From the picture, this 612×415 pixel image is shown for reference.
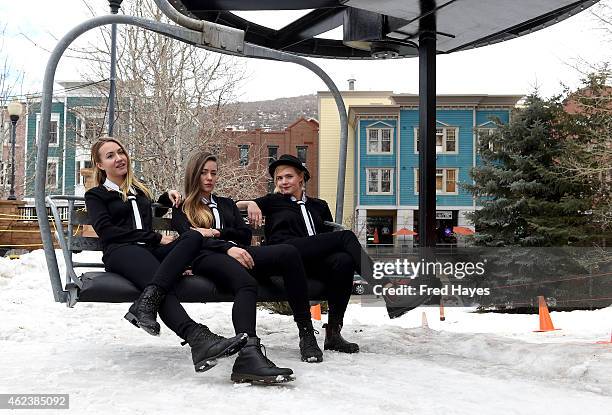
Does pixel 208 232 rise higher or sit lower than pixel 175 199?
lower

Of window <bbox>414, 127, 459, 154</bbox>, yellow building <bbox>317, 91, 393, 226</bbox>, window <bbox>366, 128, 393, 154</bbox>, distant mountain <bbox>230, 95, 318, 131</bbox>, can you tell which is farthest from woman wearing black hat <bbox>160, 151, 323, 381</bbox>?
distant mountain <bbox>230, 95, 318, 131</bbox>

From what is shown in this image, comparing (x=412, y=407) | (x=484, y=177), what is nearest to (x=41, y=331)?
(x=412, y=407)

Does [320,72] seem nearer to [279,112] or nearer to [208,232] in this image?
[208,232]

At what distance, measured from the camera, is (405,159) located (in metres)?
37.3

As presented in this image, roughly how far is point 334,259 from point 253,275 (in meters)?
0.59

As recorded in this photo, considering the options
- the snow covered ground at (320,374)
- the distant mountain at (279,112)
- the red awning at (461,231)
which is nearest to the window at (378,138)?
the distant mountain at (279,112)

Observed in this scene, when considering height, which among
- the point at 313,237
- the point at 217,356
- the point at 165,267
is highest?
the point at 313,237

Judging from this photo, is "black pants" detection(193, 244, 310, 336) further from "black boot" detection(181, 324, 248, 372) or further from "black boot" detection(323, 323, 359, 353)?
"black boot" detection(323, 323, 359, 353)

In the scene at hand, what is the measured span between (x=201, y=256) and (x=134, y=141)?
50.0 ft

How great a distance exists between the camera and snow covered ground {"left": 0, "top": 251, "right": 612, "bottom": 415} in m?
→ 3.03

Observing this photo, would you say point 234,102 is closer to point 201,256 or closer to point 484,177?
point 484,177

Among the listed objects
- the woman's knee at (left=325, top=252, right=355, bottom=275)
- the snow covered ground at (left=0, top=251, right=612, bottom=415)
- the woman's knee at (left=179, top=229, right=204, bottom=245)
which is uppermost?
the woman's knee at (left=179, top=229, right=204, bottom=245)

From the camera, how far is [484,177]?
1839 cm

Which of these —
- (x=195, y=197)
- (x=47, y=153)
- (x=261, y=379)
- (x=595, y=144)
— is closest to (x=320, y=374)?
(x=261, y=379)
